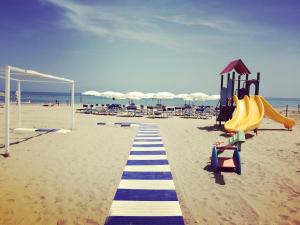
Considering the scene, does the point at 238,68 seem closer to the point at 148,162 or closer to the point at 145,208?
the point at 148,162

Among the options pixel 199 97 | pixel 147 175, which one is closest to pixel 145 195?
pixel 147 175

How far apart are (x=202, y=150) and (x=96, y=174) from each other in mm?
4853

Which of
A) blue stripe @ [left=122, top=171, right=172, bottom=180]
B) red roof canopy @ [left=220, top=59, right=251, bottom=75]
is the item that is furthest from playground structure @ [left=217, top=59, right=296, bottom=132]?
blue stripe @ [left=122, top=171, right=172, bottom=180]

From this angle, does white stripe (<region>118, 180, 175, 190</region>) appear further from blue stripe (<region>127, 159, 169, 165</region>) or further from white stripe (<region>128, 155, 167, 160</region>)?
white stripe (<region>128, 155, 167, 160</region>)

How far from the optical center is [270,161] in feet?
29.9

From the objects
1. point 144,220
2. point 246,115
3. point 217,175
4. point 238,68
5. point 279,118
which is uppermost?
point 238,68

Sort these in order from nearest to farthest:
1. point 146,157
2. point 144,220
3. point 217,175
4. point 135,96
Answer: point 144,220, point 217,175, point 146,157, point 135,96

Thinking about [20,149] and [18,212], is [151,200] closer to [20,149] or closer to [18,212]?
[18,212]

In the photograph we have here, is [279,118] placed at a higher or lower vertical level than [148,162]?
higher

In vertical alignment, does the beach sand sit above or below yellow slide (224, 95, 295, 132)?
below

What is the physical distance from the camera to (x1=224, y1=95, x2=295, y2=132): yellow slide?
48.0 ft

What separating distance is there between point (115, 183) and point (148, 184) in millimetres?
802

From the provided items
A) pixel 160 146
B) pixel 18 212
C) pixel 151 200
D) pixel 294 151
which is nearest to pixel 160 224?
pixel 151 200

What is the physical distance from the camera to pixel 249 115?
16.0m
